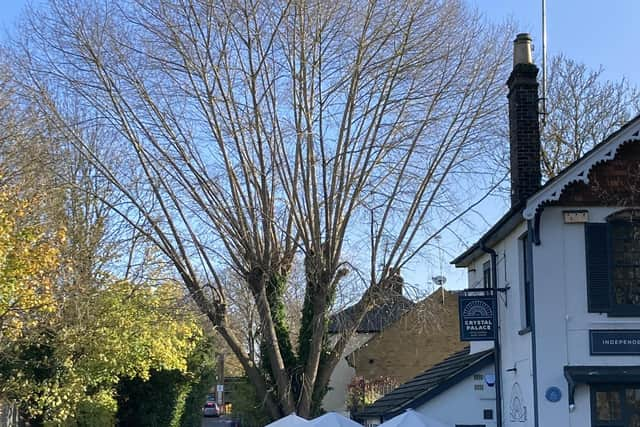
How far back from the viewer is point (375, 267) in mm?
23125

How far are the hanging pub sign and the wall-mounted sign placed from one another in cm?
312

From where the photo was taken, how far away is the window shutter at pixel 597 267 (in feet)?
49.8

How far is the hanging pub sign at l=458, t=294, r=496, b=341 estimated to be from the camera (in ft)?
58.7

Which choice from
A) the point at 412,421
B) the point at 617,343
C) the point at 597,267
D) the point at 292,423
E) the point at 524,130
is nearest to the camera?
the point at 617,343

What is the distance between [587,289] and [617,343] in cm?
104

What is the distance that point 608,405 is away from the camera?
15148 millimetres

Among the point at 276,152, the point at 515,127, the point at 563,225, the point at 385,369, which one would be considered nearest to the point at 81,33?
the point at 276,152

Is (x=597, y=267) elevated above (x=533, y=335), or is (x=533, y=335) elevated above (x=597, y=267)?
(x=597, y=267)

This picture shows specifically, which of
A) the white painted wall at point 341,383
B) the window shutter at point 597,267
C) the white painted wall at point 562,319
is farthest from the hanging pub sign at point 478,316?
the white painted wall at point 341,383

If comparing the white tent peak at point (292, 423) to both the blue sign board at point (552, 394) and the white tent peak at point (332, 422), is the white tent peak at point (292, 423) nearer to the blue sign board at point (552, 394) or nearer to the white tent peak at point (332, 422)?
the white tent peak at point (332, 422)

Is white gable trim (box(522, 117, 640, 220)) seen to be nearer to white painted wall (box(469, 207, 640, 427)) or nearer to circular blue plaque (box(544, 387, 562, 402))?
white painted wall (box(469, 207, 640, 427))

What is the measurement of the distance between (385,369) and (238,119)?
27.3m

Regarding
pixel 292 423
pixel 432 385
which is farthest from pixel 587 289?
pixel 292 423

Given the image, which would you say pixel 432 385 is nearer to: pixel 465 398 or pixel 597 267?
pixel 465 398
